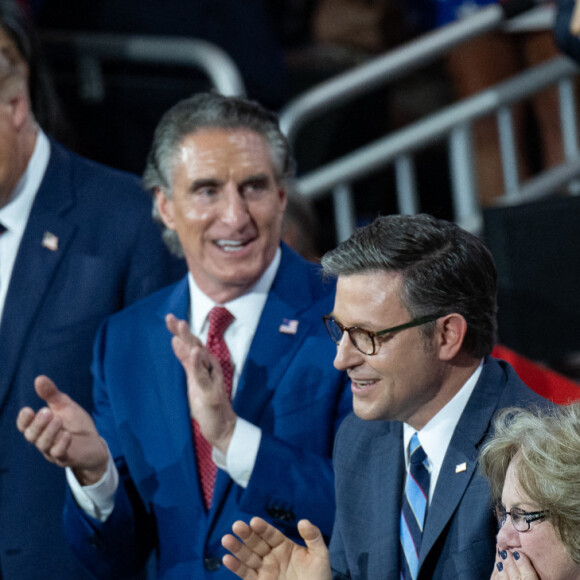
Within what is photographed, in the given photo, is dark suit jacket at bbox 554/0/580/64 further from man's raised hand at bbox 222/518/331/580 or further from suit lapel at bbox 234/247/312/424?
man's raised hand at bbox 222/518/331/580

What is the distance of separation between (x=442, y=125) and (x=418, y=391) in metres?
2.39

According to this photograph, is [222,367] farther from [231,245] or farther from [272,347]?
[231,245]

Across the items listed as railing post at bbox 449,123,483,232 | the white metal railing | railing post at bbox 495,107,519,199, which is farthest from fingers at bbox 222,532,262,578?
railing post at bbox 495,107,519,199

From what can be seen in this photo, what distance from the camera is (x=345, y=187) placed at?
13.1 ft

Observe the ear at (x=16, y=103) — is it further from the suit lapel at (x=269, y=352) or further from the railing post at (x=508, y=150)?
the railing post at (x=508, y=150)

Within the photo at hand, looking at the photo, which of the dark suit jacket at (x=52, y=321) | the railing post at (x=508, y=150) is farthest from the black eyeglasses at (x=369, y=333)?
the railing post at (x=508, y=150)

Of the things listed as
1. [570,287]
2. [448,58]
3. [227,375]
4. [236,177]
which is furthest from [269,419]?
[448,58]

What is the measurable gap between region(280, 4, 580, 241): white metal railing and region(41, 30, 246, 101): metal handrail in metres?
0.28

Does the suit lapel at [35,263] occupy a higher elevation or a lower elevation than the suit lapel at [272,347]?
higher

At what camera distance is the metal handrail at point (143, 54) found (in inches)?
149

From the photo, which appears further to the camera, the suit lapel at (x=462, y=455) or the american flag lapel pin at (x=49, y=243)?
the american flag lapel pin at (x=49, y=243)

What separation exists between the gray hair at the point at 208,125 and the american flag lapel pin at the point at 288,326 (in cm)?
29

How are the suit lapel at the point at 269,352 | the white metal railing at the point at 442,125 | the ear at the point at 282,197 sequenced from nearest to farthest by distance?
the suit lapel at the point at 269,352
the ear at the point at 282,197
the white metal railing at the point at 442,125

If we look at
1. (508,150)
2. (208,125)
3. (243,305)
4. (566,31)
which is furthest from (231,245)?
(508,150)
